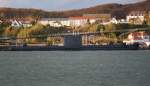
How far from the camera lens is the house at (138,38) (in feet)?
227

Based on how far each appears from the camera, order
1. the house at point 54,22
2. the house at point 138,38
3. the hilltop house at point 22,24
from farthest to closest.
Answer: the house at point 54,22 → the hilltop house at point 22,24 → the house at point 138,38

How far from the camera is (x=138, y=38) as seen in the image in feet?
233

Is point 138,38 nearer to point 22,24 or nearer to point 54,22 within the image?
point 22,24

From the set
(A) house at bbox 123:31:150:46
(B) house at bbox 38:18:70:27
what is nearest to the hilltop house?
(B) house at bbox 38:18:70:27

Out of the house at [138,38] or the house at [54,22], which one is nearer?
the house at [138,38]

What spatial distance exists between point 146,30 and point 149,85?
5467cm

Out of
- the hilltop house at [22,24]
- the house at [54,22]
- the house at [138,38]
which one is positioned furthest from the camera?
the house at [54,22]

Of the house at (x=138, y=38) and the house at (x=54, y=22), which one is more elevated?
the house at (x=54, y=22)

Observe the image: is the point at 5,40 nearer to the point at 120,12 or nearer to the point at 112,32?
the point at 112,32

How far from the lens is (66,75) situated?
2694cm

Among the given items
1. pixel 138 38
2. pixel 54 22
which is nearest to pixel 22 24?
pixel 54 22

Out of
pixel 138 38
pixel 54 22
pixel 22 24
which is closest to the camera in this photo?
pixel 138 38

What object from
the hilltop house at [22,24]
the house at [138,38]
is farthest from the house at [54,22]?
the house at [138,38]

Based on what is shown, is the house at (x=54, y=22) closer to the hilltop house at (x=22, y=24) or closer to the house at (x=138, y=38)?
the hilltop house at (x=22, y=24)
